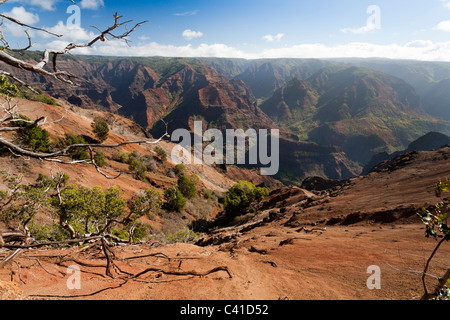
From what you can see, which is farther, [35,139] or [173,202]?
[173,202]

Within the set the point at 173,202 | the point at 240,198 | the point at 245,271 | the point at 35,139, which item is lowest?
the point at 240,198

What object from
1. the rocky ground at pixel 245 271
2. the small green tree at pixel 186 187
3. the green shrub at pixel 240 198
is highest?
the rocky ground at pixel 245 271

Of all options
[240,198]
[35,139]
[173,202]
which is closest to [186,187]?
[173,202]

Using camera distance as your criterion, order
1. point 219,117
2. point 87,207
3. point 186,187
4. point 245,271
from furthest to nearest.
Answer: point 219,117 < point 186,187 < point 87,207 < point 245,271

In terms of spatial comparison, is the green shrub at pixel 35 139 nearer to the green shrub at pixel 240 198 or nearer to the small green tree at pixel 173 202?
the small green tree at pixel 173 202

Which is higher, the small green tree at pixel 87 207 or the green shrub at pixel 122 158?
the small green tree at pixel 87 207

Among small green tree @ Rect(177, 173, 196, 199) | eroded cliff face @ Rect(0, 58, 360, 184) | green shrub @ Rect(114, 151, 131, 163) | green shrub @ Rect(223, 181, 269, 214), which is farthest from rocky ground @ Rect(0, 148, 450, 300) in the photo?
Result: eroded cliff face @ Rect(0, 58, 360, 184)

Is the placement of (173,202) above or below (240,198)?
above

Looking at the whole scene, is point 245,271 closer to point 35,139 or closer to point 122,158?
point 35,139

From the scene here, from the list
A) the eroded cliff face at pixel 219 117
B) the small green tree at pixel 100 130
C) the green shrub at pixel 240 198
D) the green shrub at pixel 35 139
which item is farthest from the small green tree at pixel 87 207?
the eroded cliff face at pixel 219 117

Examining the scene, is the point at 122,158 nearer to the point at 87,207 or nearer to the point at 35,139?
the point at 35,139

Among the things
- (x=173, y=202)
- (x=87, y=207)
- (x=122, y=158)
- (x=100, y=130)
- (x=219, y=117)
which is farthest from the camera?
(x=219, y=117)
